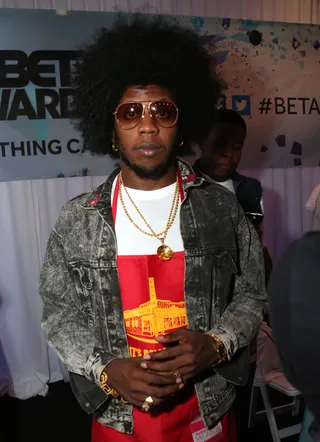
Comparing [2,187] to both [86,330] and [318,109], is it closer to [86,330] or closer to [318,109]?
[86,330]

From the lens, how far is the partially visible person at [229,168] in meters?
2.31

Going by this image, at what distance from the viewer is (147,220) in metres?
1.35

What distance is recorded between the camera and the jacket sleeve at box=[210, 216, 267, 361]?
1.28 m

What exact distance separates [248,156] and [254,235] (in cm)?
237

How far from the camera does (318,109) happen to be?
3.85m

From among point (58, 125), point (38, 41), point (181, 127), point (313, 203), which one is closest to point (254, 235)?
point (181, 127)

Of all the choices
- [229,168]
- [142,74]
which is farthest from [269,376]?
[142,74]

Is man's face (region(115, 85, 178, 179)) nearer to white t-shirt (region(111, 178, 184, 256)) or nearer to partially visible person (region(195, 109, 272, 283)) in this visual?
white t-shirt (region(111, 178, 184, 256))

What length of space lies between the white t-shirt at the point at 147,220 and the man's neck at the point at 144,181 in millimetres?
12

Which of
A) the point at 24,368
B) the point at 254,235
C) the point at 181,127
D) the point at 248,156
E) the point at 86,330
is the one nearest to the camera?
the point at 86,330

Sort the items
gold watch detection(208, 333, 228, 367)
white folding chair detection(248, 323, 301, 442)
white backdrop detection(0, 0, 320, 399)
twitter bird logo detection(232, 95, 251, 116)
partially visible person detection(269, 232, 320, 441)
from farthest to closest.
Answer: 1. twitter bird logo detection(232, 95, 251, 116)
2. white backdrop detection(0, 0, 320, 399)
3. white folding chair detection(248, 323, 301, 442)
4. gold watch detection(208, 333, 228, 367)
5. partially visible person detection(269, 232, 320, 441)

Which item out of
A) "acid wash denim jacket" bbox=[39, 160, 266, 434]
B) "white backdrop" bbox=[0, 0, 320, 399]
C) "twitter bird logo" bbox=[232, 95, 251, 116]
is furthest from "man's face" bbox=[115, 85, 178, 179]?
"twitter bird logo" bbox=[232, 95, 251, 116]

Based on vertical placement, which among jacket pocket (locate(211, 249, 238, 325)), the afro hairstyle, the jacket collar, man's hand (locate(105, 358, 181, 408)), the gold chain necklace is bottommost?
man's hand (locate(105, 358, 181, 408))

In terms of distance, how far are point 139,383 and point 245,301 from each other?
41 centimetres
